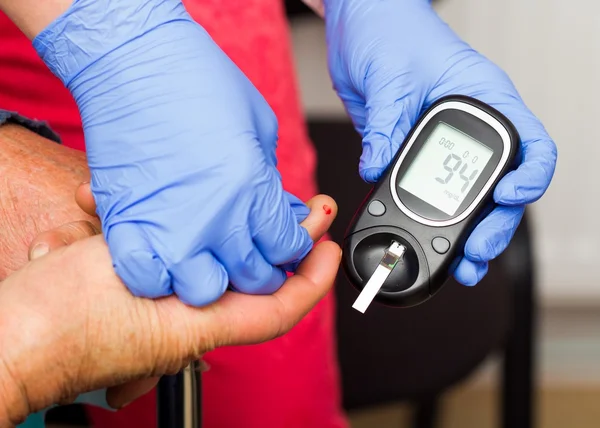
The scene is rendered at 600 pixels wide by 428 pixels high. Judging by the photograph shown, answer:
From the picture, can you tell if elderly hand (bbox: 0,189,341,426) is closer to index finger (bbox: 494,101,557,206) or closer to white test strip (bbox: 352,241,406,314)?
white test strip (bbox: 352,241,406,314)

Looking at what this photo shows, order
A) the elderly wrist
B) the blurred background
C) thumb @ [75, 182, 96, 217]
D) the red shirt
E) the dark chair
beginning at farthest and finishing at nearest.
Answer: the blurred background
the dark chair
the red shirt
thumb @ [75, 182, 96, 217]
the elderly wrist

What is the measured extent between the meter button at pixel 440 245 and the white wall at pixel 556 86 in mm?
808

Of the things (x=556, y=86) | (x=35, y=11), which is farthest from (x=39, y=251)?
(x=556, y=86)

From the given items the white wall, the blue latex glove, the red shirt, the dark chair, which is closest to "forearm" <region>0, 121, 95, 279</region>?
the red shirt

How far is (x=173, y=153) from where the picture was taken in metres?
0.55

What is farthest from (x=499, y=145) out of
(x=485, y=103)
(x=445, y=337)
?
(x=445, y=337)

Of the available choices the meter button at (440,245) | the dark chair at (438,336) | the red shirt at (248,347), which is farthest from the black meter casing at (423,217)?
the dark chair at (438,336)

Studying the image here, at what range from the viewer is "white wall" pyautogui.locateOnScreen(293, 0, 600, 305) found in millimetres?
1386

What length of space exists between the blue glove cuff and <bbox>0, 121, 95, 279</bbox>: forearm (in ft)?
0.33

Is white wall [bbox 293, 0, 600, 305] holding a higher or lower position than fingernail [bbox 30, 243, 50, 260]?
lower

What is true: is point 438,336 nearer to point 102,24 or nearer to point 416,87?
Answer: point 416,87

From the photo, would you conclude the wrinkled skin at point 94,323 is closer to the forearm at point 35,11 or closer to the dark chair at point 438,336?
the forearm at point 35,11

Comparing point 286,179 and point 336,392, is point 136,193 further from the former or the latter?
point 336,392

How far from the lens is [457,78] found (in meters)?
0.71
